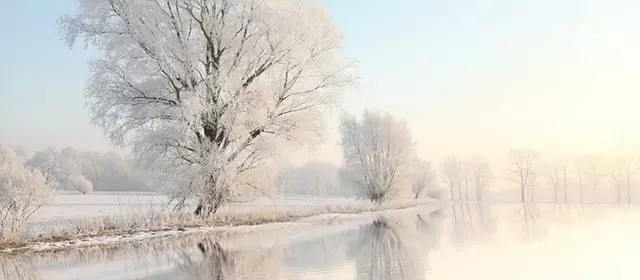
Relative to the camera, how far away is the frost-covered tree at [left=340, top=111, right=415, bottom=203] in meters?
49.8

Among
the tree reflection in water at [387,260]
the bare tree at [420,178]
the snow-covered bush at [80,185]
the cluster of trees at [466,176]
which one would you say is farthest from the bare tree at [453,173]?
the tree reflection in water at [387,260]

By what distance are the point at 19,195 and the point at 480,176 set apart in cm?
10086

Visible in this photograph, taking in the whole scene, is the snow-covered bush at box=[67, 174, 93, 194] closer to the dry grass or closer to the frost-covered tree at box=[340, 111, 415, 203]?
the frost-covered tree at box=[340, 111, 415, 203]

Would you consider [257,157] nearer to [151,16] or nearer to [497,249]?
[151,16]

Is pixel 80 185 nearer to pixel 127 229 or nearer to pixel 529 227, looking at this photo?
pixel 127 229

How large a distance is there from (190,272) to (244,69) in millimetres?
14007

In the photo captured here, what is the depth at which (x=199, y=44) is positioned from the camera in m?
21.7

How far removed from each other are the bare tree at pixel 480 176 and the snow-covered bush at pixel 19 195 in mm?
99455

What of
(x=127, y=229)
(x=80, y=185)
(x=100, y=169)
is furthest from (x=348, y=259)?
(x=100, y=169)

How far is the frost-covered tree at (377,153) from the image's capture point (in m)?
49.8

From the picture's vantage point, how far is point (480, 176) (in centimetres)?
10681

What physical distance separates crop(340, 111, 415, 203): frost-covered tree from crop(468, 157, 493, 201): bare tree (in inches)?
2215

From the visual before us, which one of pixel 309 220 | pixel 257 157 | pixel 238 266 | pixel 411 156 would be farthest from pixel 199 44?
pixel 411 156

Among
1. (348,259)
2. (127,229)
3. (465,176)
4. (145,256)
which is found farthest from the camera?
(465,176)
